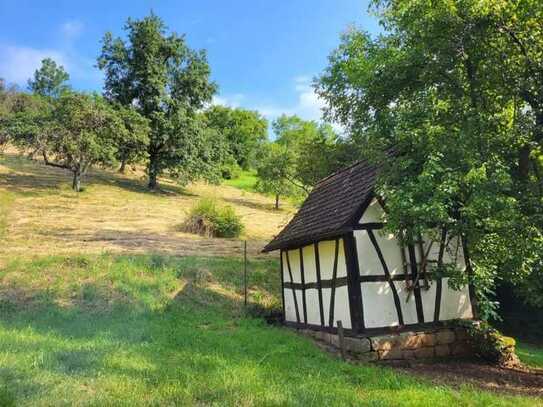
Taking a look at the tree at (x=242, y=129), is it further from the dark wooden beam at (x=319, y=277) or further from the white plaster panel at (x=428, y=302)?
Answer: the white plaster panel at (x=428, y=302)

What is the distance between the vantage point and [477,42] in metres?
8.32

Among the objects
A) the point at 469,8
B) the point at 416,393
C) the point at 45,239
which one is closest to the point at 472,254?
the point at 416,393

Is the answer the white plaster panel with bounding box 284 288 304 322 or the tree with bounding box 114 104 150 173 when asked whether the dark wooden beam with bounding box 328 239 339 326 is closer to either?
the white plaster panel with bounding box 284 288 304 322

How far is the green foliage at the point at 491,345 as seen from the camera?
9125 mm

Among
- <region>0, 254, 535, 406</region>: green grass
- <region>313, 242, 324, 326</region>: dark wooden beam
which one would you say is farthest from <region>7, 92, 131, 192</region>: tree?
<region>313, 242, 324, 326</region>: dark wooden beam

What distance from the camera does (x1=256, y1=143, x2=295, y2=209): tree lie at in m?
32.1

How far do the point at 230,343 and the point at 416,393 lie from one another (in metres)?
4.18

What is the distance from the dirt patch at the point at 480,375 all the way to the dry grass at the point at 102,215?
10.2m

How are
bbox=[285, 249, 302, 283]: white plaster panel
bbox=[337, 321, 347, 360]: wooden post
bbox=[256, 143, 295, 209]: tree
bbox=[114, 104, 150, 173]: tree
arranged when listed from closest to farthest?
bbox=[337, 321, 347, 360]: wooden post, bbox=[285, 249, 302, 283]: white plaster panel, bbox=[114, 104, 150, 173]: tree, bbox=[256, 143, 295, 209]: tree

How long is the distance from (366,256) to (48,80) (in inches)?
3108

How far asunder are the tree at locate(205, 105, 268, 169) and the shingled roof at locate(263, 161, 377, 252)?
46.3 m

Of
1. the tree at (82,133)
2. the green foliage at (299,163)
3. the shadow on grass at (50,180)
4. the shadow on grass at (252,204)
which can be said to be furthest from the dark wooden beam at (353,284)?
the shadow on grass at (252,204)

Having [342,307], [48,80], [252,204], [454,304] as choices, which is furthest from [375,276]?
[48,80]

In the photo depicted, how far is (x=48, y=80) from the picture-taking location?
74.4m
